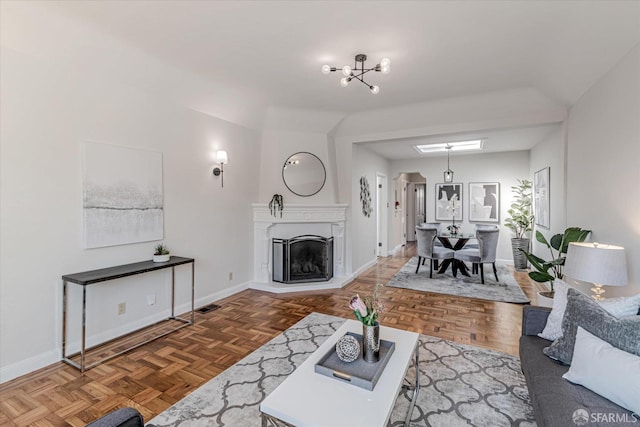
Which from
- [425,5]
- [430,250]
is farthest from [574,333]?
[430,250]

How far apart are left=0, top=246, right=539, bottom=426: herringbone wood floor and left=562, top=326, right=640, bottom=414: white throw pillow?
1.38 metres

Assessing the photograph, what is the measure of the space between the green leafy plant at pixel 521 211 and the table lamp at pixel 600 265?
4472 millimetres

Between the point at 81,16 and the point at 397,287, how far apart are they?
4732 millimetres

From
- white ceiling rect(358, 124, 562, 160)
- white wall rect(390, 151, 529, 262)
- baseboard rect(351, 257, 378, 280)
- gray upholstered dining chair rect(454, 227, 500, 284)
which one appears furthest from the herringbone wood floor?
white ceiling rect(358, 124, 562, 160)

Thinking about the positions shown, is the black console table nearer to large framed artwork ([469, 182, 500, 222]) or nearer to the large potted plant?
the large potted plant

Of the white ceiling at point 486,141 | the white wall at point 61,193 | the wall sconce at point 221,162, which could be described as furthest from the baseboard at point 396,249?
the white wall at point 61,193

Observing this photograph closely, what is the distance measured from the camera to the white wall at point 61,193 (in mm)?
2227

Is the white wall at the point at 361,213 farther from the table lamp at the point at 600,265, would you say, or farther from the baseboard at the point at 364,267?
the table lamp at the point at 600,265

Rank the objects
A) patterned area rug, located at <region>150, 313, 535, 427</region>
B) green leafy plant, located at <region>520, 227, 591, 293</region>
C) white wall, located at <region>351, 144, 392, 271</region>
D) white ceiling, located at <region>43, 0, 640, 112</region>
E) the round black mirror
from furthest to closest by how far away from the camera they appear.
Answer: white wall, located at <region>351, 144, 392, 271</region>
the round black mirror
green leafy plant, located at <region>520, 227, 591, 293</region>
white ceiling, located at <region>43, 0, 640, 112</region>
patterned area rug, located at <region>150, 313, 535, 427</region>

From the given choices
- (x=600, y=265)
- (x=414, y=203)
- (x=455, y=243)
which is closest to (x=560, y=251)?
(x=600, y=265)

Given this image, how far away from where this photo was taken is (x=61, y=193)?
249 cm

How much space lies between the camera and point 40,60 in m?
2.34

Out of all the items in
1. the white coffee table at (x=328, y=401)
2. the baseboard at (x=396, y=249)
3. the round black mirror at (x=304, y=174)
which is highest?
the round black mirror at (x=304, y=174)

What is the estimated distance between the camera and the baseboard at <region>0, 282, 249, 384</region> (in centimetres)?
224
